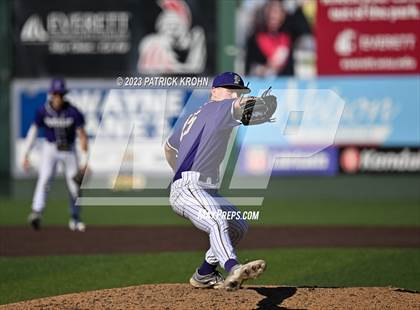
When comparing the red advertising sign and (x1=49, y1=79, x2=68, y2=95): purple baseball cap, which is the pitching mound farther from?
the red advertising sign

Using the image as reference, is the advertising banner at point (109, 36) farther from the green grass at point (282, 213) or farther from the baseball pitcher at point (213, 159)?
the baseball pitcher at point (213, 159)

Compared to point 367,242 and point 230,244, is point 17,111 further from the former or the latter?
point 230,244

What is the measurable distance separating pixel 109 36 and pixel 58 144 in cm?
603

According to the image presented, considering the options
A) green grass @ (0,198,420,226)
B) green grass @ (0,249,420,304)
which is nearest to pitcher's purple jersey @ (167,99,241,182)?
green grass @ (0,249,420,304)

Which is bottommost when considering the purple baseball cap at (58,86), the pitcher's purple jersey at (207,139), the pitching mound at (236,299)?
the pitching mound at (236,299)

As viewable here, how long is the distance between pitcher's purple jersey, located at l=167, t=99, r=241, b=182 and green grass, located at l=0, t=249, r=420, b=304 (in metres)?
2.59

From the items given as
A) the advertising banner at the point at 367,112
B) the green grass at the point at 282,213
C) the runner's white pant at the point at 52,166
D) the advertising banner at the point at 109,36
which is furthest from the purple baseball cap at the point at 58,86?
the advertising banner at the point at 367,112

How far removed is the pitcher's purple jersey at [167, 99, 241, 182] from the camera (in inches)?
323

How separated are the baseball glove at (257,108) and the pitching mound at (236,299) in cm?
157

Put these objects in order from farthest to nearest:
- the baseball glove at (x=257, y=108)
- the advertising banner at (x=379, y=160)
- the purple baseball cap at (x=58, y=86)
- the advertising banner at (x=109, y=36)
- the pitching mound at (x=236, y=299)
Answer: the advertising banner at (x=109, y=36)
the advertising banner at (x=379, y=160)
the purple baseball cap at (x=58, y=86)
the pitching mound at (x=236, y=299)
the baseball glove at (x=257, y=108)

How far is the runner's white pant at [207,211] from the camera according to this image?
26.3 feet

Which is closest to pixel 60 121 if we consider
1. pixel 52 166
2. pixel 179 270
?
pixel 52 166

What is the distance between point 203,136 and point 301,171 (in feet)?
44.0

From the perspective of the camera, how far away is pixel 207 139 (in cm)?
827
